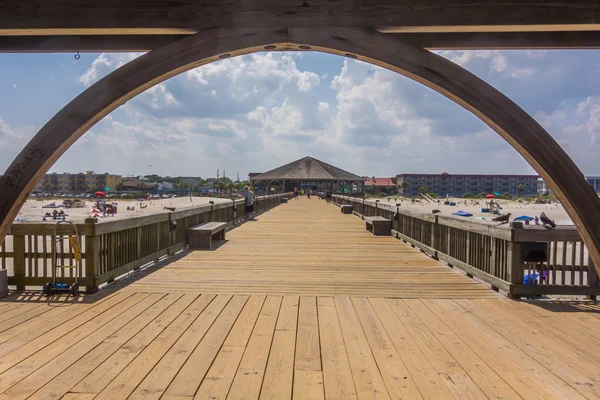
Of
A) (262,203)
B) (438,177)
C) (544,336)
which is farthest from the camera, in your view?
(438,177)

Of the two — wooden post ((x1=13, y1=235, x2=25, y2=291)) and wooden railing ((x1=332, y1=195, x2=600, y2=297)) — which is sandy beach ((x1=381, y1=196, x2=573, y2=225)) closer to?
wooden railing ((x1=332, y1=195, x2=600, y2=297))

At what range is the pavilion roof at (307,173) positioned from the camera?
1555 inches

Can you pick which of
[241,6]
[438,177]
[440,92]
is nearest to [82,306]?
[241,6]

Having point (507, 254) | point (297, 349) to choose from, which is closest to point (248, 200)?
point (507, 254)

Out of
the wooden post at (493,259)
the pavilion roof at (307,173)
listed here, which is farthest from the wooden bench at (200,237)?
the pavilion roof at (307,173)

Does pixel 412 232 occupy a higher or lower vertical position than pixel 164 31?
lower

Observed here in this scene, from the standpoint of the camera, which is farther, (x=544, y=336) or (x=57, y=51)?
(x=544, y=336)

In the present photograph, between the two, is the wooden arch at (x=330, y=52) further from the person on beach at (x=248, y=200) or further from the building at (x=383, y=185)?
the building at (x=383, y=185)

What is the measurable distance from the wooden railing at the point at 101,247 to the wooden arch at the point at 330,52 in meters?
2.06

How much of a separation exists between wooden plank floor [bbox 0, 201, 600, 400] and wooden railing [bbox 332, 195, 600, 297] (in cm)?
28

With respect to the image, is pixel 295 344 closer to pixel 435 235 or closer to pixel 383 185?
pixel 435 235

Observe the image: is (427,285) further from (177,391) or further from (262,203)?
(262,203)

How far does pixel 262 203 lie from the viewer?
22.1m

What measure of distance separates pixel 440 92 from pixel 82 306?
451cm
